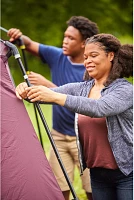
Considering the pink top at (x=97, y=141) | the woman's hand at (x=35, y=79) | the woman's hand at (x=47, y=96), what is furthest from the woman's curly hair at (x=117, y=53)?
the woman's hand at (x=35, y=79)

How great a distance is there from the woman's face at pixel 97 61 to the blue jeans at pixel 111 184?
1.92ft

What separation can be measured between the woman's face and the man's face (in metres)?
1.18

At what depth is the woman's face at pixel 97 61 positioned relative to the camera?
3139mm

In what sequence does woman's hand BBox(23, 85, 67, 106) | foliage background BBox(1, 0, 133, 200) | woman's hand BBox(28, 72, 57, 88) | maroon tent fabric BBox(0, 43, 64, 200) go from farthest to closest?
1. foliage background BBox(1, 0, 133, 200)
2. woman's hand BBox(28, 72, 57, 88)
3. maroon tent fabric BBox(0, 43, 64, 200)
4. woman's hand BBox(23, 85, 67, 106)

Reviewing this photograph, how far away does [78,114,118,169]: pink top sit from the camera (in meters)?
3.10

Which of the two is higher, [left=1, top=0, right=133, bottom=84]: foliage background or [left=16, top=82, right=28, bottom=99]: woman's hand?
[left=1, top=0, right=133, bottom=84]: foliage background

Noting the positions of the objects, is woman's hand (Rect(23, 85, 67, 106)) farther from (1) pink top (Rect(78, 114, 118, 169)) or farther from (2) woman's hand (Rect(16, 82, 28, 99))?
(1) pink top (Rect(78, 114, 118, 169))

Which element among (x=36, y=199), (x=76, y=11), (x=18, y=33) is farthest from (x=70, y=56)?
(x=76, y=11)

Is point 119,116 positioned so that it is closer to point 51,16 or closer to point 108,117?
point 108,117

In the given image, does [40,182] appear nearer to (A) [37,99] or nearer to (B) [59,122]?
(A) [37,99]

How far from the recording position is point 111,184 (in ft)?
10.5

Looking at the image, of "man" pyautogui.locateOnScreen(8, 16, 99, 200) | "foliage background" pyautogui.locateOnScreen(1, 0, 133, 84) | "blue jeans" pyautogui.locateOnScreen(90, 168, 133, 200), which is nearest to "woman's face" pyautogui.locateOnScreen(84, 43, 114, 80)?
"blue jeans" pyautogui.locateOnScreen(90, 168, 133, 200)

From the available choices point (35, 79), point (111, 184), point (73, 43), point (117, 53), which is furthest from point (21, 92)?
point (73, 43)

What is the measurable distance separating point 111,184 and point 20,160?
1.96 feet
